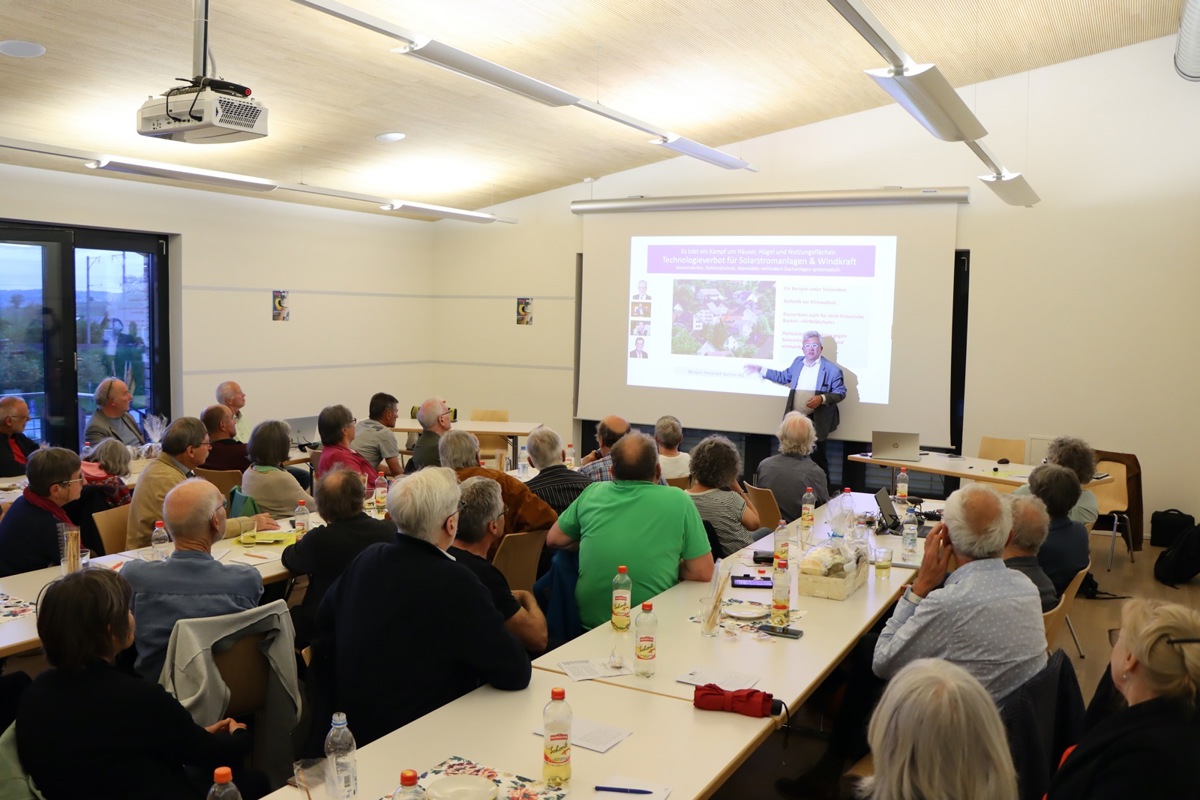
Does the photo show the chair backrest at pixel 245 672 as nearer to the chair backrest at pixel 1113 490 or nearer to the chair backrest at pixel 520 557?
the chair backrest at pixel 520 557

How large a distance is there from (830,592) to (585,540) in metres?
1.05

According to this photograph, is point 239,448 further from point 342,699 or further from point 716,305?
point 716,305

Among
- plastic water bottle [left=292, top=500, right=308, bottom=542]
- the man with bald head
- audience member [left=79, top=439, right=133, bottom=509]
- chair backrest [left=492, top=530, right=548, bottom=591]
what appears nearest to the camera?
the man with bald head

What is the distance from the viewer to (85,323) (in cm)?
891

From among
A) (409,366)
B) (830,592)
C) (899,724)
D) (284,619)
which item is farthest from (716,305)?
(899,724)

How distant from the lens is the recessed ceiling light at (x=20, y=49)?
5.68 meters

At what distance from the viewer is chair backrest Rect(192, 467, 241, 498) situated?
19.7 feet

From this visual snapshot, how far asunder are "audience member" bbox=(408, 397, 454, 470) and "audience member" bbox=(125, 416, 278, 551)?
219 centimetres

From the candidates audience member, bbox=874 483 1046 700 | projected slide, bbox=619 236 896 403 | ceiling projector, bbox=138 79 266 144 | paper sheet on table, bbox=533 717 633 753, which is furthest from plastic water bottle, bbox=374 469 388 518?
projected slide, bbox=619 236 896 403

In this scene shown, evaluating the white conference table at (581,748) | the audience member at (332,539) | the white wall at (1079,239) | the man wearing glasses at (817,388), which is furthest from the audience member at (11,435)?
the white wall at (1079,239)

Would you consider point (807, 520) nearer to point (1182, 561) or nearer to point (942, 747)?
point (942, 747)

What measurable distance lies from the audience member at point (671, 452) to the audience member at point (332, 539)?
271 cm

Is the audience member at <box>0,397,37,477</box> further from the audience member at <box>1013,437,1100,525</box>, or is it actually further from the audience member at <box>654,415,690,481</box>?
the audience member at <box>1013,437,1100,525</box>

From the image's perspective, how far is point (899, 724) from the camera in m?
1.70
